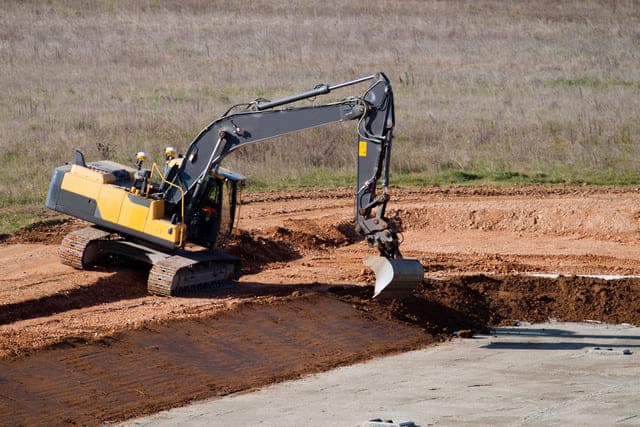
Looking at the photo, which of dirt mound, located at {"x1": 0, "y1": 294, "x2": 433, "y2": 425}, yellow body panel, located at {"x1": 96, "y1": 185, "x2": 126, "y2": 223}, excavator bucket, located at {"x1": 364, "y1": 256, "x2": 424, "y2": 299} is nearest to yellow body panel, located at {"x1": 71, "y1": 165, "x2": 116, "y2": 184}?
yellow body panel, located at {"x1": 96, "y1": 185, "x2": 126, "y2": 223}

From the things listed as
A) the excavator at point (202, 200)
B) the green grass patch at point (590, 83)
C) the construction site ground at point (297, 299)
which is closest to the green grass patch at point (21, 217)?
the construction site ground at point (297, 299)

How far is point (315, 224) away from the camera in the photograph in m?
23.8

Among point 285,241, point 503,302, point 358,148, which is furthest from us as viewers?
point 285,241

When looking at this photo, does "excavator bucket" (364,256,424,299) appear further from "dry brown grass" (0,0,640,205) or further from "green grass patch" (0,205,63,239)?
"dry brown grass" (0,0,640,205)

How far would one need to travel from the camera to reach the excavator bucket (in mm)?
16125

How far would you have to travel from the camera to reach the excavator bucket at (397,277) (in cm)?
1612

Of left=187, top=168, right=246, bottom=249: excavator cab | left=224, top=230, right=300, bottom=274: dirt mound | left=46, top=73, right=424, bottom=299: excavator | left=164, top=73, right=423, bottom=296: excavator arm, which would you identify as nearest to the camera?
left=164, top=73, right=423, bottom=296: excavator arm

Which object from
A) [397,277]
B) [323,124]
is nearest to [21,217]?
[323,124]

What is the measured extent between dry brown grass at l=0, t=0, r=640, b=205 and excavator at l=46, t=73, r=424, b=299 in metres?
7.02

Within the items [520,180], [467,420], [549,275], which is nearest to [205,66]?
[520,180]

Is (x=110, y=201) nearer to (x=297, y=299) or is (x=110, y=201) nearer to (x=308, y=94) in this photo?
(x=297, y=299)

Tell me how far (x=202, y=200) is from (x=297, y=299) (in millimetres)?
2278

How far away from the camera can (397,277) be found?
16.1m

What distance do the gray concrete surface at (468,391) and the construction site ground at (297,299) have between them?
0.48 m
